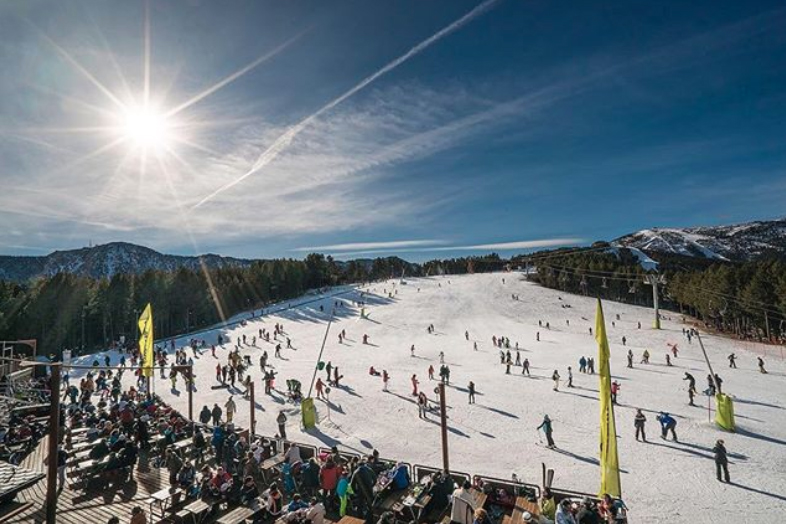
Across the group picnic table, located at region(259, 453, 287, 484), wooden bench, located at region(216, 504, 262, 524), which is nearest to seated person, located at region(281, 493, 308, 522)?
wooden bench, located at region(216, 504, 262, 524)

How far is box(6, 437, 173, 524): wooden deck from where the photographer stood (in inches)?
407

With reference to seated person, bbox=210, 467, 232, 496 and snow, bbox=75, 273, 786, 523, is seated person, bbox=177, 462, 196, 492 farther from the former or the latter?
snow, bbox=75, 273, 786, 523

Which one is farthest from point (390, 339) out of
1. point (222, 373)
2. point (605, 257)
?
point (605, 257)

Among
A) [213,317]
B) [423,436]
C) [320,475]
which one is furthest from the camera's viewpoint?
[213,317]

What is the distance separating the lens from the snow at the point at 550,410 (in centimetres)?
1474

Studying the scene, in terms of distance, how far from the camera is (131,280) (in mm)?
69250

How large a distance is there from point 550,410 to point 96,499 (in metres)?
21.4

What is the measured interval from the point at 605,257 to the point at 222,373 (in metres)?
106

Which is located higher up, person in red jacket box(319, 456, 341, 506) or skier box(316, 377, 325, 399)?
person in red jacket box(319, 456, 341, 506)

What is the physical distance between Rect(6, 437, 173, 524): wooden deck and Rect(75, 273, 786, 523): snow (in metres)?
7.98

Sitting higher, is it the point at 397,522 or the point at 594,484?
the point at 397,522

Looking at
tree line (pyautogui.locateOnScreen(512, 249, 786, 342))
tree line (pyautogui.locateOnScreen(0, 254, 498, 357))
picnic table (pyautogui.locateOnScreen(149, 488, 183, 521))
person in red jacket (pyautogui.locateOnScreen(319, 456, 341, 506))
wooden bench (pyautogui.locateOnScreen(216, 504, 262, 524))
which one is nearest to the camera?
wooden bench (pyautogui.locateOnScreen(216, 504, 262, 524))

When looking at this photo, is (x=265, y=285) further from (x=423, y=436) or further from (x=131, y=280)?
(x=423, y=436)

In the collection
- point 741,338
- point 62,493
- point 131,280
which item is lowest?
point 741,338
